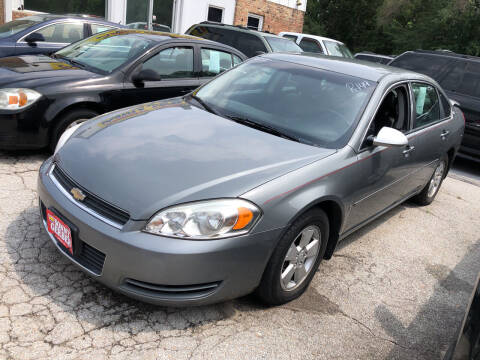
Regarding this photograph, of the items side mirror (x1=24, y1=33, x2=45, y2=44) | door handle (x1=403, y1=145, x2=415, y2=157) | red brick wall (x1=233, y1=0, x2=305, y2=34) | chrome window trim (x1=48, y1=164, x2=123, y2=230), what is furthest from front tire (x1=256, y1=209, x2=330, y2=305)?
red brick wall (x1=233, y1=0, x2=305, y2=34)

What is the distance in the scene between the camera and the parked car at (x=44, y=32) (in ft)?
21.7

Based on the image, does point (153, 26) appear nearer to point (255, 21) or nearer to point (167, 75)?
point (255, 21)

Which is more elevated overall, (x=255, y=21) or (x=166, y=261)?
(x=255, y=21)

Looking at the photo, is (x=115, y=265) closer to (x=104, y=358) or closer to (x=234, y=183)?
(x=104, y=358)

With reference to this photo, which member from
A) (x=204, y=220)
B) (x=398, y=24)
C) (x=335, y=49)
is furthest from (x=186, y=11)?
(x=398, y=24)

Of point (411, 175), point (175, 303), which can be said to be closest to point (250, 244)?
point (175, 303)

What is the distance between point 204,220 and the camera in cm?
→ 245

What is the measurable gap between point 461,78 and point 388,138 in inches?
215

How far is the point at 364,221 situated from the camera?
3.79 metres

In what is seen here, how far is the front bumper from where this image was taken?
7.79 ft

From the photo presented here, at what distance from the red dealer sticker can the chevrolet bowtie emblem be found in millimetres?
172

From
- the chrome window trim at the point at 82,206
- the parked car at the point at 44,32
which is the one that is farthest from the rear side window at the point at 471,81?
the chrome window trim at the point at 82,206

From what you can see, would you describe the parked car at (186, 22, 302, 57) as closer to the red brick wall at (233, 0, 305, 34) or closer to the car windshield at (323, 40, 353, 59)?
the car windshield at (323, 40, 353, 59)

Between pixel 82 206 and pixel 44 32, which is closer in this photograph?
pixel 82 206
